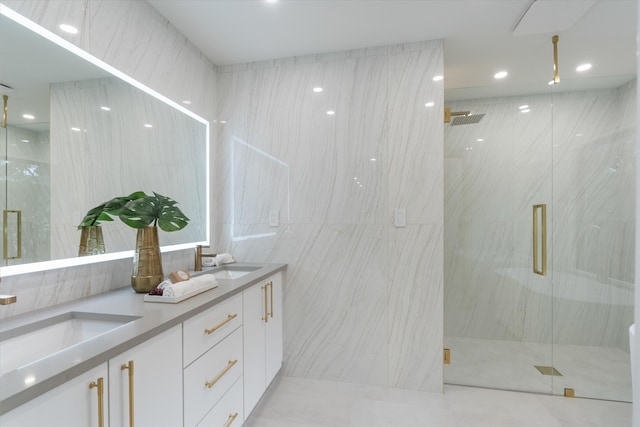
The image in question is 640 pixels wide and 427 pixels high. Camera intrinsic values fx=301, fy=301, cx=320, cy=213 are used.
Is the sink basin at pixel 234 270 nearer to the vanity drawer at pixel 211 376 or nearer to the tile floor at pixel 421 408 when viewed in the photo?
the vanity drawer at pixel 211 376

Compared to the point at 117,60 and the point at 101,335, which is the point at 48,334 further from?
the point at 117,60

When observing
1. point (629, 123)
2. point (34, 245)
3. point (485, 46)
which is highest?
point (485, 46)

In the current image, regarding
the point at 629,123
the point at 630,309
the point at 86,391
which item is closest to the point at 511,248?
the point at 630,309

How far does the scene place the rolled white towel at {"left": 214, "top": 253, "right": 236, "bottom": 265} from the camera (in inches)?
89.8

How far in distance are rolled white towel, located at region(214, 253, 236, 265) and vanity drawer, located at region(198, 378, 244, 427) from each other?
0.90 metres

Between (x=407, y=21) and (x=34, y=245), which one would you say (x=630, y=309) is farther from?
(x=34, y=245)

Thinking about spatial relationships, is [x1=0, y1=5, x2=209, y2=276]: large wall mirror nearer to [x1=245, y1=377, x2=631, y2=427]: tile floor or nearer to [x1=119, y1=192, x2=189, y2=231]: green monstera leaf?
[x1=119, y1=192, x2=189, y2=231]: green monstera leaf

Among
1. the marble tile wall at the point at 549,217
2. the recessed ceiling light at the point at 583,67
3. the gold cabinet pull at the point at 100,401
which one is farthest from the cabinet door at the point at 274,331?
the recessed ceiling light at the point at 583,67

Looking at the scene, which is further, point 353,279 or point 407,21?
point 353,279

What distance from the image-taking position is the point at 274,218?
2.41 meters

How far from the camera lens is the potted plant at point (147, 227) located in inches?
57.9

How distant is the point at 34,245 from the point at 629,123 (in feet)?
12.0

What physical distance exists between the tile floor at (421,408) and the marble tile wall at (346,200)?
0.42 ft

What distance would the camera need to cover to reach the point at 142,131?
1.80 meters
